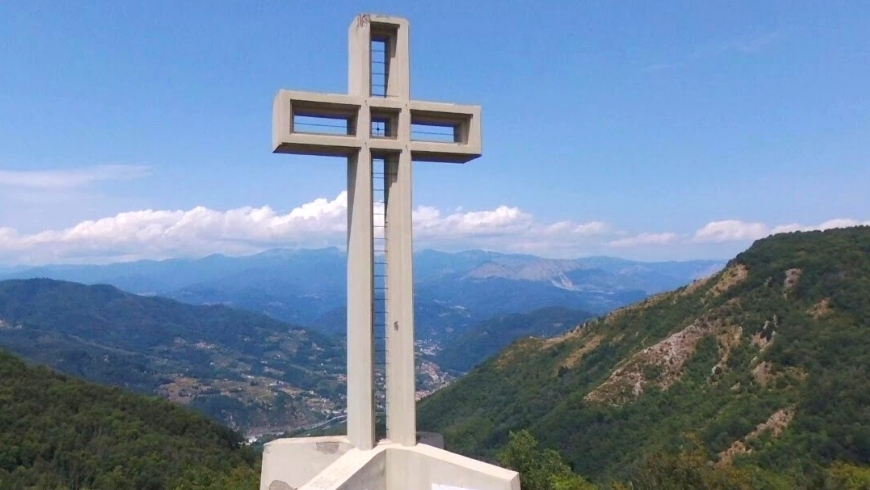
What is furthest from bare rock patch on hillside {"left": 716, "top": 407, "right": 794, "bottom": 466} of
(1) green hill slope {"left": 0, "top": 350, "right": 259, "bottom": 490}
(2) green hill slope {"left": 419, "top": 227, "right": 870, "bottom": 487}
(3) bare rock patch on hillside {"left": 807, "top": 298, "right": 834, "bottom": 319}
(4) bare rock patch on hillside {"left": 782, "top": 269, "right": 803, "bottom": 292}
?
(1) green hill slope {"left": 0, "top": 350, "right": 259, "bottom": 490}

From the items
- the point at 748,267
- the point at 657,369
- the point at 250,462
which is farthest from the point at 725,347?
the point at 250,462

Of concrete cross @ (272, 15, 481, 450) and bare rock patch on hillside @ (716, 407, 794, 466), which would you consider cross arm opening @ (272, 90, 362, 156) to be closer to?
concrete cross @ (272, 15, 481, 450)

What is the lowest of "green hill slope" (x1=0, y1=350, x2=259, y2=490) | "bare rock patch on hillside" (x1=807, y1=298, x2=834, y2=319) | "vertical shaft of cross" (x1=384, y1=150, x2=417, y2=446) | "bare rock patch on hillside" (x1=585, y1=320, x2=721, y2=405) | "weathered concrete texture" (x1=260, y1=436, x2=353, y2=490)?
"green hill slope" (x1=0, y1=350, x2=259, y2=490)

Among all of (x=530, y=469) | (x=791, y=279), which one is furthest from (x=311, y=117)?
(x=791, y=279)

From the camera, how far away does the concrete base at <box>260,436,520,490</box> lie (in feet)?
22.6

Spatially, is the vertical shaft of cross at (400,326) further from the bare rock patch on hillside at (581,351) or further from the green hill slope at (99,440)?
the bare rock patch on hillside at (581,351)

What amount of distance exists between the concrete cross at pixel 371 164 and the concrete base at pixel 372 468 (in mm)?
257

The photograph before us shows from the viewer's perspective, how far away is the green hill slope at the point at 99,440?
42047 mm

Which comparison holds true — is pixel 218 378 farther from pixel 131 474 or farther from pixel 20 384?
pixel 131 474

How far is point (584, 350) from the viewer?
82.9 m

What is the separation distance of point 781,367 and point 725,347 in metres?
7.23

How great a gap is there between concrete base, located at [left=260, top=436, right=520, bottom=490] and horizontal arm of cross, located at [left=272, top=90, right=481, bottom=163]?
3360 mm

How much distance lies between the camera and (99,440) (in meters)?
49.2

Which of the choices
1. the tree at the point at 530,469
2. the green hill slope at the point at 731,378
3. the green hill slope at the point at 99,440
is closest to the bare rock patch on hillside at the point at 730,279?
the green hill slope at the point at 731,378
